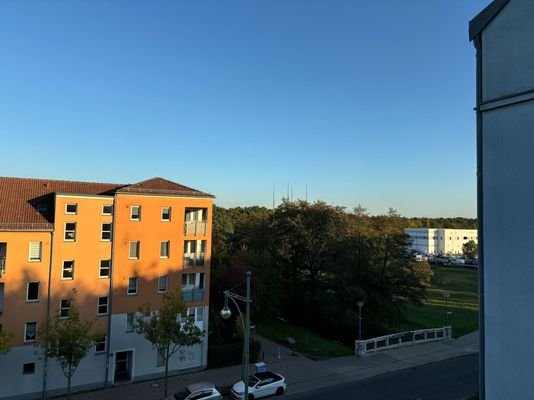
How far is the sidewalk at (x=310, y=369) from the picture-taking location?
24.5 meters

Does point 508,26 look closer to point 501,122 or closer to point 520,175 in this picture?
point 501,122

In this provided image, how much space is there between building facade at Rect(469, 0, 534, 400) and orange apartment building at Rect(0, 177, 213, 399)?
21929mm

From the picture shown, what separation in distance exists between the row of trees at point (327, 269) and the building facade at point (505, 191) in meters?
26.1

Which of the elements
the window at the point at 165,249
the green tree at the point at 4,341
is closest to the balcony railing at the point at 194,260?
the window at the point at 165,249

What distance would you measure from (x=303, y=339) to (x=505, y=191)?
3043 centimetres

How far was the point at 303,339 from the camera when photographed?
119ft

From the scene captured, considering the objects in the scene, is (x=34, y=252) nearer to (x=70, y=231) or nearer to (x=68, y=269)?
(x=68, y=269)

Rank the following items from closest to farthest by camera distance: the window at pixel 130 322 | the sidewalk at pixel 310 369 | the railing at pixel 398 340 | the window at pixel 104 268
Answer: the sidewalk at pixel 310 369
the window at pixel 104 268
the window at pixel 130 322
the railing at pixel 398 340

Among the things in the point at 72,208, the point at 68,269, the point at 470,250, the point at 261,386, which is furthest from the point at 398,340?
the point at 470,250

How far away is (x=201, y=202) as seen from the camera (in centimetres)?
2948

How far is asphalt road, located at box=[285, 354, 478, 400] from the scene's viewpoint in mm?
23656

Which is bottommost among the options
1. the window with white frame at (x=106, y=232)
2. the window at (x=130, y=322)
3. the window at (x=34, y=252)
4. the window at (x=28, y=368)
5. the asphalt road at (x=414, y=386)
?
the asphalt road at (x=414, y=386)

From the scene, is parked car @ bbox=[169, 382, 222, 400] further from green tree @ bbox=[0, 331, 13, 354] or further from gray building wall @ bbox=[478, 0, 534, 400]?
gray building wall @ bbox=[478, 0, 534, 400]

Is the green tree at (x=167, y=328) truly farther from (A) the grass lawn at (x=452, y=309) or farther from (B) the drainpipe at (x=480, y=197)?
(A) the grass lawn at (x=452, y=309)
